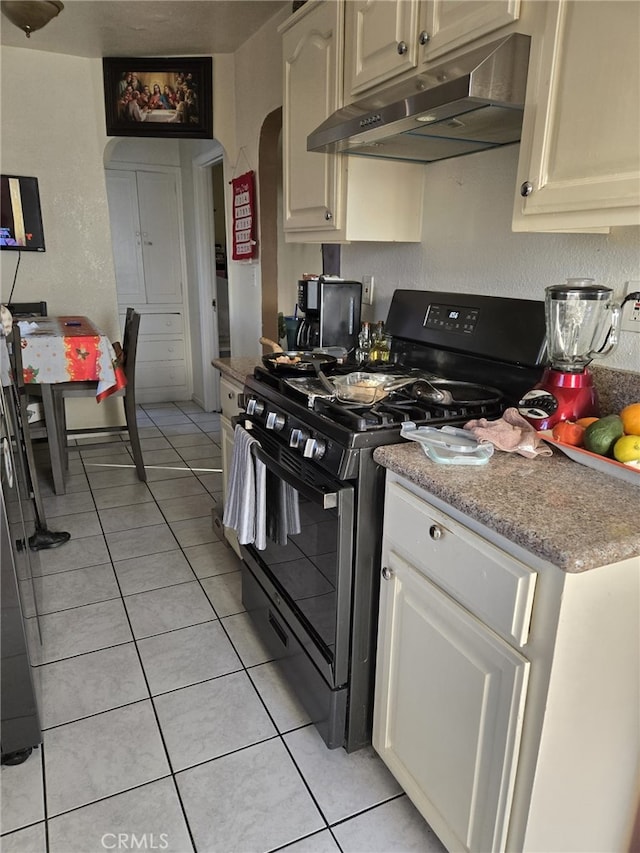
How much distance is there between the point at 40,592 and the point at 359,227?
6.08ft

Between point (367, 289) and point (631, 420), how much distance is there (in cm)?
140

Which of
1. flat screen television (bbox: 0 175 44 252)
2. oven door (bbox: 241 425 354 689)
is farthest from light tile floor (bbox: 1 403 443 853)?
flat screen television (bbox: 0 175 44 252)

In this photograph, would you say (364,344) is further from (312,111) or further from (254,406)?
(312,111)

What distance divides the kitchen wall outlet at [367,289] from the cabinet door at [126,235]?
3.04 meters

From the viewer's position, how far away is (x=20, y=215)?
3643 mm

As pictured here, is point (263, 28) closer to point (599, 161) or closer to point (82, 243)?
point (82, 243)

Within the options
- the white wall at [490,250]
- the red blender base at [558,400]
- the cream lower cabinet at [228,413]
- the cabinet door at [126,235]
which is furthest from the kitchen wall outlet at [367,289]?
the cabinet door at [126,235]

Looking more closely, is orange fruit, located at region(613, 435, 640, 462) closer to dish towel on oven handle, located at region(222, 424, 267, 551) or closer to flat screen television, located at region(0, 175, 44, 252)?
dish towel on oven handle, located at region(222, 424, 267, 551)

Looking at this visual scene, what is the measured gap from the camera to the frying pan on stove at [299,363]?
1.80 m

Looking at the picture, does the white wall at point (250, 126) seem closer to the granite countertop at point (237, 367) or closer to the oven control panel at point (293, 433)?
the granite countertop at point (237, 367)

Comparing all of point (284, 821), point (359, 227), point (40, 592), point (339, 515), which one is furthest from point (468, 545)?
point (40, 592)

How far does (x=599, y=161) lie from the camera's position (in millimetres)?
1097

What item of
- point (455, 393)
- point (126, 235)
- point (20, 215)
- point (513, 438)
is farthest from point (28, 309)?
point (513, 438)

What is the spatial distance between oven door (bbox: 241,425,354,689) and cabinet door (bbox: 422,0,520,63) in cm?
107
